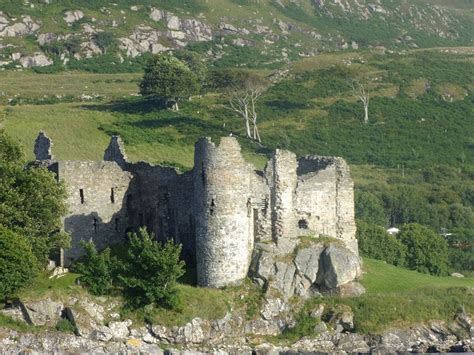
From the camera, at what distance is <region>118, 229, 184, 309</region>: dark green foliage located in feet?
159

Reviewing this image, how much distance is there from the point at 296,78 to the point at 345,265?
272 ft

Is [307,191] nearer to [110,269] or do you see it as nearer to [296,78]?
[110,269]

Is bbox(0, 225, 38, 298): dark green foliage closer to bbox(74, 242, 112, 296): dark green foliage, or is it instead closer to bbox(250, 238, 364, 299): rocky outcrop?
bbox(74, 242, 112, 296): dark green foliage

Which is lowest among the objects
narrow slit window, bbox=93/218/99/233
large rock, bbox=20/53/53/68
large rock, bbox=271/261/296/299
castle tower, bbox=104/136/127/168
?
large rock, bbox=271/261/296/299

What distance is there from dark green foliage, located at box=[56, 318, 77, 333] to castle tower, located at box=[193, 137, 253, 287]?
6.94 metres

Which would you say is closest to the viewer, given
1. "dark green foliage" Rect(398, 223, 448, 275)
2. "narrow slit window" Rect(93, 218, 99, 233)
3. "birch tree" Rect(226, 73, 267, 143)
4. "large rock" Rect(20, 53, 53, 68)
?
"narrow slit window" Rect(93, 218, 99, 233)

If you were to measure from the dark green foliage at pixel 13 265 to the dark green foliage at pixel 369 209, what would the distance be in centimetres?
4323

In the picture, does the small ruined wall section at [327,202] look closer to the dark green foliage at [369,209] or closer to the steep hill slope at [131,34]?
the dark green foliage at [369,209]

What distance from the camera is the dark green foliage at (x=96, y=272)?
48.7m

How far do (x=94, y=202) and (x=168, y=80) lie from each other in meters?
55.8

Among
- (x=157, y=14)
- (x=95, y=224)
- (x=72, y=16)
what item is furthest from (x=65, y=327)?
(x=157, y=14)

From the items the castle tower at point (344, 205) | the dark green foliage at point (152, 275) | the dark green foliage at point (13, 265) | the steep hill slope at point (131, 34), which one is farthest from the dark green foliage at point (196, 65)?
the dark green foliage at point (13, 265)

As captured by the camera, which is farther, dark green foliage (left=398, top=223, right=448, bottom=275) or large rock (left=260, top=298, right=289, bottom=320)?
dark green foliage (left=398, top=223, right=448, bottom=275)

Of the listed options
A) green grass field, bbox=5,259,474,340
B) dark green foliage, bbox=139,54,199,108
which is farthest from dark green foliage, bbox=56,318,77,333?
dark green foliage, bbox=139,54,199,108
